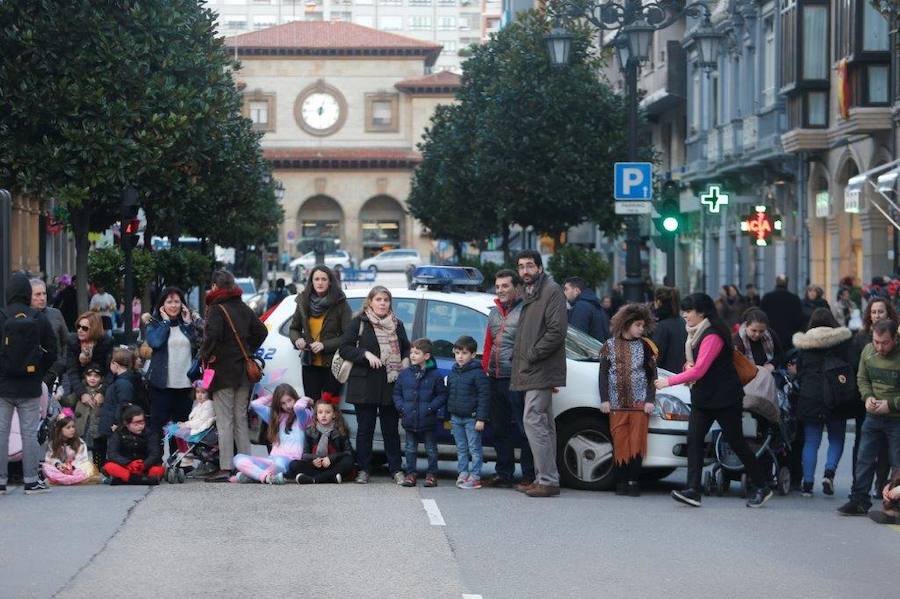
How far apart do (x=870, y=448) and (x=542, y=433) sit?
2587mm

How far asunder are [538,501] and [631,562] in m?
3.24

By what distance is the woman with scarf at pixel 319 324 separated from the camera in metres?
15.8

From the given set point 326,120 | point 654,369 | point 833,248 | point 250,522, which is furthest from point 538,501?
point 326,120

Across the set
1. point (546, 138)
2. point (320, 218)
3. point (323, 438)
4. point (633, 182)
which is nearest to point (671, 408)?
point (323, 438)

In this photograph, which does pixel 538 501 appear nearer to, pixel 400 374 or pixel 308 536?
pixel 400 374

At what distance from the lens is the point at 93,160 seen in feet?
92.6

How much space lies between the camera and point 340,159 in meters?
112

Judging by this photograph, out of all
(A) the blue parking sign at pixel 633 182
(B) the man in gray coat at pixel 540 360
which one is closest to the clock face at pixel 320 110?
(A) the blue parking sign at pixel 633 182

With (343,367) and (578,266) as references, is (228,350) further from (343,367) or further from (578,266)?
(578,266)

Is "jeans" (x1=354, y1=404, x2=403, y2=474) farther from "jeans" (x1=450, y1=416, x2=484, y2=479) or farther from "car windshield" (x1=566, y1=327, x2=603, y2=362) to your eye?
"car windshield" (x1=566, y1=327, x2=603, y2=362)

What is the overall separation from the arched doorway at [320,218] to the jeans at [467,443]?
96673mm

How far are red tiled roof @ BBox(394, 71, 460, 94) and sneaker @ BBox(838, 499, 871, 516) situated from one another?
320 feet

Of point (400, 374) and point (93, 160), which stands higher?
point (93, 160)

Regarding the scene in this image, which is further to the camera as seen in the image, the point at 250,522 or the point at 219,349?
the point at 219,349
